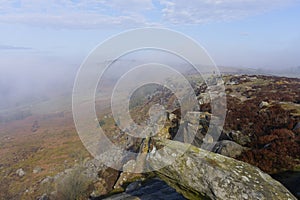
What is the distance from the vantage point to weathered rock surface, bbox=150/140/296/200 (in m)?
8.58

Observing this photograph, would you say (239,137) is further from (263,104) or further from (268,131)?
(263,104)

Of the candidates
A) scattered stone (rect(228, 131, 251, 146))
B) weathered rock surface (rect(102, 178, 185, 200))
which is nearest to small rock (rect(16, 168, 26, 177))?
weathered rock surface (rect(102, 178, 185, 200))

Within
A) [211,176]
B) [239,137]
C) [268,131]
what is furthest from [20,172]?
[211,176]

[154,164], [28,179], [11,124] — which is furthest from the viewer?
[11,124]

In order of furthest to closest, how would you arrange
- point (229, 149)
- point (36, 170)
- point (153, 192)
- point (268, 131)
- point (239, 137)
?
point (36, 170), point (239, 137), point (268, 131), point (229, 149), point (153, 192)

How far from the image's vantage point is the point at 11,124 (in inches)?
5886

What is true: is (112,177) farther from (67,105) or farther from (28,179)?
(67,105)

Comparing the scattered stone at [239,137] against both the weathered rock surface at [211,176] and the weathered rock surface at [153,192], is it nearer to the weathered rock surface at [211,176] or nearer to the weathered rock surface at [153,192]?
the weathered rock surface at [153,192]

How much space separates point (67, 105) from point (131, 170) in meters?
185

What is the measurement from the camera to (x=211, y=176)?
9.05m

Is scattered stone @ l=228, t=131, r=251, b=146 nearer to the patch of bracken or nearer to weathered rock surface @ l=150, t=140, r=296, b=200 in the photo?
the patch of bracken

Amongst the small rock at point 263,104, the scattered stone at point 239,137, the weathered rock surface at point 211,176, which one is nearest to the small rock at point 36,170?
the small rock at point 263,104

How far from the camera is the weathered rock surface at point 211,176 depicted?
28.1 ft

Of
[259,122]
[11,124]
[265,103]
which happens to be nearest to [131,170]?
[259,122]
